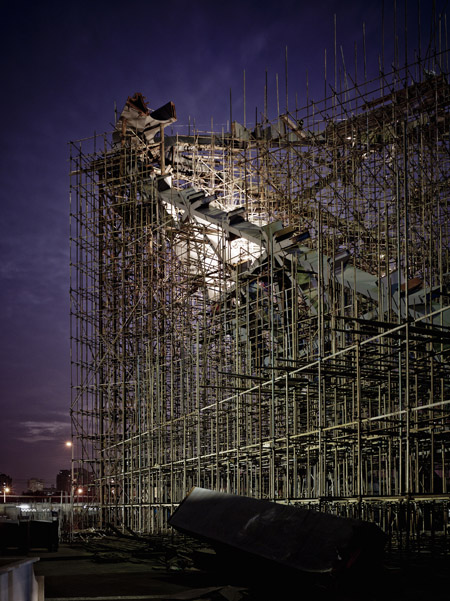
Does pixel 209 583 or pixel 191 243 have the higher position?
pixel 191 243

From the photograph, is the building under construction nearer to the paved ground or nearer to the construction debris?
the paved ground

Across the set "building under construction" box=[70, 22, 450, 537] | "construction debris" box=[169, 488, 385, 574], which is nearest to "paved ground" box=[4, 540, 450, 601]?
"construction debris" box=[169, 488, 385, 574]

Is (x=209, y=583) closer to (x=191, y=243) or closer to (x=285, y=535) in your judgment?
(x=285, y=535)

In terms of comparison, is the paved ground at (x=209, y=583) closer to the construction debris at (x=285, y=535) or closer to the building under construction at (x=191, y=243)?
the construction debris at (x=285, y=535)

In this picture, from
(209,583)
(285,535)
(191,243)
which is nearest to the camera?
(285,535)

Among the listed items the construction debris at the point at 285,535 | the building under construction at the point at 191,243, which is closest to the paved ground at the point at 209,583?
the construction debris at the point at 285,535

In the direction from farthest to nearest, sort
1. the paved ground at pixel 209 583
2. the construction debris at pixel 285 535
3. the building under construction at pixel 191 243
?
the building under construction at pixel 191 243
the paved ground at pixel 209 583
the construction debris at pixel 285 535

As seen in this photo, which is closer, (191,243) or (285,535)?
(285,535)

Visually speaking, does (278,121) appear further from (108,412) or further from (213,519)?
(213,519)

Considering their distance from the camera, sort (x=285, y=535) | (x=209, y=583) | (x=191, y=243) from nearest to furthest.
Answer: (x=285, y=535)
(x=209, y=583)
(x=191, y=243)

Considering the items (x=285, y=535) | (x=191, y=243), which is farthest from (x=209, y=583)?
(x=191, y=243)

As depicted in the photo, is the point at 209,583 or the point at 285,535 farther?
the point at 209,583

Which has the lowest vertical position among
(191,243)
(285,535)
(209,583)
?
(209,583)

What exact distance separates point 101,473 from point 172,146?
14.0 m
